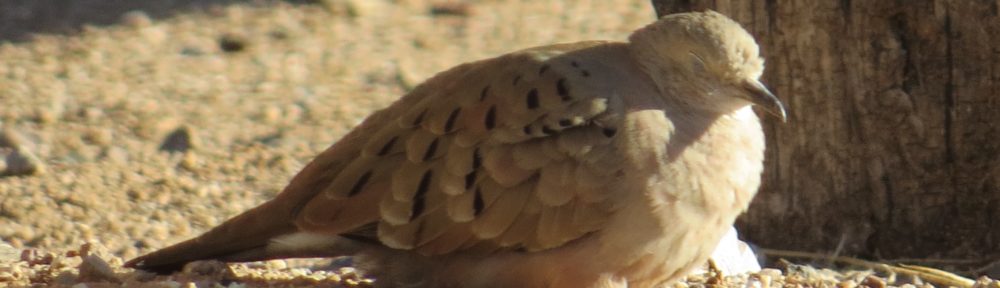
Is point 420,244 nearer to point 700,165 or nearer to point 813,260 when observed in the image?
point 700,165

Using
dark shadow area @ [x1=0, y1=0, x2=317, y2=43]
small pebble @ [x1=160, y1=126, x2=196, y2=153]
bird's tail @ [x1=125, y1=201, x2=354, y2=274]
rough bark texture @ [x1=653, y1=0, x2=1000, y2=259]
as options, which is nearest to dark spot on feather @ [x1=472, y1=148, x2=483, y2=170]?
bird's tail @ [x1=125, y1=201, x2=354, y2=274]

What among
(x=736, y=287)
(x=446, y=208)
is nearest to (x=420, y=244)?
(x=446, y=208)

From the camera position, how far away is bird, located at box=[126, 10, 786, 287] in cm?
457

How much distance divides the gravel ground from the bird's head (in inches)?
38.8

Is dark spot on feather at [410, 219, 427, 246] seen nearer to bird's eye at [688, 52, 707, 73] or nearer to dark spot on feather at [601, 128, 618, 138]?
dark spot on feather at [601, 128, 618, 138]

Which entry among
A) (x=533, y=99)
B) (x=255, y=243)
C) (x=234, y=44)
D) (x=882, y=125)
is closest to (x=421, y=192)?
(x=533, y=99)

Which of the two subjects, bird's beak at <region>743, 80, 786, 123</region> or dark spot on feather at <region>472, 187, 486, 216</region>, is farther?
dark spot on feather at <region>472, 187, 486, 216</region>

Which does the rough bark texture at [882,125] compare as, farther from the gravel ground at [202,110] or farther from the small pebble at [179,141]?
the small pebble at [179,141]

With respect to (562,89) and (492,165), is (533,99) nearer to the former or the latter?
(562,89)

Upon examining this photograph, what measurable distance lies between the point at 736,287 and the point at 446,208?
1.13m

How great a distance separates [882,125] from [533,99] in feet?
5.64

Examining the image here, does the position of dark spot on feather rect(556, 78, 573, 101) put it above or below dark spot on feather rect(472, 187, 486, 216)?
above

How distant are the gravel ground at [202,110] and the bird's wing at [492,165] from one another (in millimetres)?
494

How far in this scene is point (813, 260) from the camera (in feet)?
20.0
